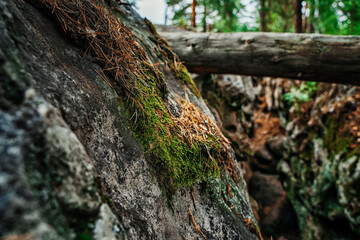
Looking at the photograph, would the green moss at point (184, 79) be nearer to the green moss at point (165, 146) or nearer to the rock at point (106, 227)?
the green moss at point (165, 146)

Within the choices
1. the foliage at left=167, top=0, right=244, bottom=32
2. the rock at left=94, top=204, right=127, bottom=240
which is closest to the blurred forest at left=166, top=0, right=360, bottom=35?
the foliage at left=167, top=0, right=244, bottom=32

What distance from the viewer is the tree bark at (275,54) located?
11.4 ft

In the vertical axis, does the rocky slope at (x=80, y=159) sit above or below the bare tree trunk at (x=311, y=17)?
below

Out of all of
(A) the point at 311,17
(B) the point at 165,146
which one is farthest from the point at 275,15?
(B) the point at 165,146

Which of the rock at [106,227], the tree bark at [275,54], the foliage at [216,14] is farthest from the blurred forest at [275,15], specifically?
the rock at [106,227]

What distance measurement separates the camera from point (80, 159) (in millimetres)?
926

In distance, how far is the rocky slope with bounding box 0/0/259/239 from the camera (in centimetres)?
69

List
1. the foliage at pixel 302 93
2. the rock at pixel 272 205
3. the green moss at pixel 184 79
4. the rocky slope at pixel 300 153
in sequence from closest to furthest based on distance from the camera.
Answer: the green moss at pixel 184 79 → the rocky slope at pixel 300 153 → the rock at pixel 272 205 → the foliage at pixel 302 93

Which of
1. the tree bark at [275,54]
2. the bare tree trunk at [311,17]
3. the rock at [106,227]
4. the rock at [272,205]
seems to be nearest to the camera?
the rock at [106,227]

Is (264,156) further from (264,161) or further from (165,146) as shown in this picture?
(165,146)

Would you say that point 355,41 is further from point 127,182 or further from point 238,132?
point 127,182

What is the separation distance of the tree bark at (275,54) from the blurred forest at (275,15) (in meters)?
3.62

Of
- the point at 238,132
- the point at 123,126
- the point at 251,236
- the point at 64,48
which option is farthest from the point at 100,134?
the point at 238,132

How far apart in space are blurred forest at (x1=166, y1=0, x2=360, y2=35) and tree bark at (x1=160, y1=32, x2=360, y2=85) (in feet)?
11.9
